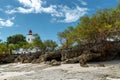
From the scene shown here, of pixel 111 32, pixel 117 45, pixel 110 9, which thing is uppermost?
pixel 110 9

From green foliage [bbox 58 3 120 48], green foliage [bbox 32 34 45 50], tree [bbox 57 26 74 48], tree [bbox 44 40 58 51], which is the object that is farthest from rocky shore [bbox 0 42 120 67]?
tree [bbox 44 40 58 51]

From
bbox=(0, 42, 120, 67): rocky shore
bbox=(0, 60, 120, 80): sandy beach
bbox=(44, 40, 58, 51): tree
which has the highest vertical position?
bbox=(44, 40, 58, 51): tree

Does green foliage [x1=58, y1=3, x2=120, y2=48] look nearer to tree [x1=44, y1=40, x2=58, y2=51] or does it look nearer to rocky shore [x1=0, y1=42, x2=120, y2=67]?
rocky shore [x1=0, y1=42, x2=120, y2=67]

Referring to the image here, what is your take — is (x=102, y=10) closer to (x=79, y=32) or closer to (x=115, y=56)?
(x=79, y=32)

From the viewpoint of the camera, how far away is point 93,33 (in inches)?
1415

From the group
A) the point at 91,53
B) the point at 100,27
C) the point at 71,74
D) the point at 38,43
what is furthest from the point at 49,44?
the point at 71,74

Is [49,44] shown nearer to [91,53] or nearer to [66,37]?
[66,37]

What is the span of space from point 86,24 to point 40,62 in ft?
35.9

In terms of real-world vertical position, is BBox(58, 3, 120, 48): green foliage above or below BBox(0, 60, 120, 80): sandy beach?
above

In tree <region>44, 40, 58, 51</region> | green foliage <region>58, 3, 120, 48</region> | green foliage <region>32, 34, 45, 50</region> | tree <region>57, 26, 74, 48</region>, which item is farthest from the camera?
tree <region>44, 40, 58, 51</region>

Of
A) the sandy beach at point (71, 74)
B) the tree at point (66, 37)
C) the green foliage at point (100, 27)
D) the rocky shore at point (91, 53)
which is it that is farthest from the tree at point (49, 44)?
the sandy beach at point (71, 74)

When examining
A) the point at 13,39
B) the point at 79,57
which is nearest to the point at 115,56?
the point at 79,57

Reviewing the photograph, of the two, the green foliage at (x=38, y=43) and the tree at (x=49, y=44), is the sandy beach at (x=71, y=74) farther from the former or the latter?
the tree at (x=49, y=44)

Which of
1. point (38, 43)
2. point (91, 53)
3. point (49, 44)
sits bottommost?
point (91, 53)
